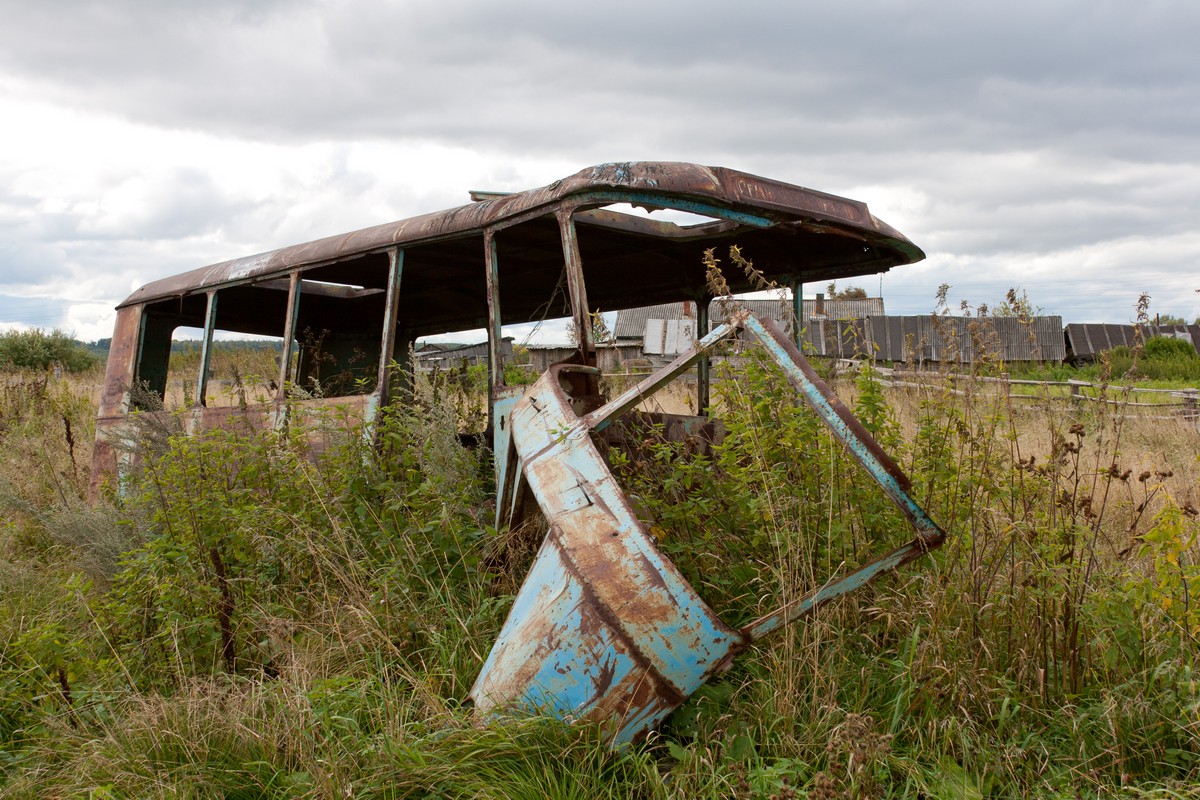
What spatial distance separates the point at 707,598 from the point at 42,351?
1029 inches

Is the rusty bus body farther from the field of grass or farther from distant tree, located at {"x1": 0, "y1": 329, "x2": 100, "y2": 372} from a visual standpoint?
distant tree, located at {"x1": 0, "y1": 329, "x2": 100, "y2": 372}

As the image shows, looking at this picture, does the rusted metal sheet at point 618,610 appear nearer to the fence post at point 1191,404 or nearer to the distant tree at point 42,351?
the fence post at point 1191,404

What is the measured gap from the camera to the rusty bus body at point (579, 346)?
2672 mm

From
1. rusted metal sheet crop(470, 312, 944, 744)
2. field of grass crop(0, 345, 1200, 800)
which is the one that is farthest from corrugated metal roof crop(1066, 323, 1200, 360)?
rusted metal sheet crop(470, 312, 944, 744)

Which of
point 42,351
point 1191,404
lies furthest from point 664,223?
point 42,351

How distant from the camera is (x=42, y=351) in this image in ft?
79.5

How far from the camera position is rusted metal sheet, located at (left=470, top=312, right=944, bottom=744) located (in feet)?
8.68

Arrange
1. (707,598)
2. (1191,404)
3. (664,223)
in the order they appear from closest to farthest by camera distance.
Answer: (707,598) < (664,223) < (1191,404)

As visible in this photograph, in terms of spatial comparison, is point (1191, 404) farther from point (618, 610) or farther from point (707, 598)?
point (618, 610)

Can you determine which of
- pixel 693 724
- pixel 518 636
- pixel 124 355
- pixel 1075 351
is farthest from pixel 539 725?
pixel 1075 351

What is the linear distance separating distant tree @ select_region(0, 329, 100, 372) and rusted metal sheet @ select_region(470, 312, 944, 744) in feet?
81.4

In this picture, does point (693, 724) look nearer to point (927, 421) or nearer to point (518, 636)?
point (518, 636)

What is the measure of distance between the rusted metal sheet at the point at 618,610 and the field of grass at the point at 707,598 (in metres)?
0.13

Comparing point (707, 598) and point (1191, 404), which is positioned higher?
point (1191, 404)
